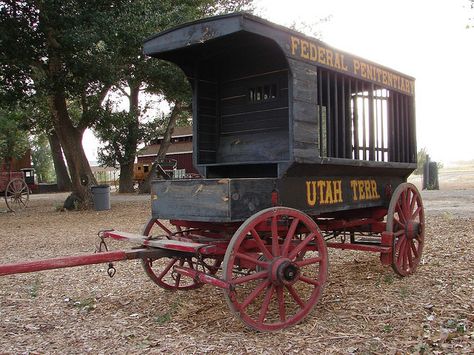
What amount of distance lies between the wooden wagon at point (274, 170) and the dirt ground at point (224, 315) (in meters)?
0.26

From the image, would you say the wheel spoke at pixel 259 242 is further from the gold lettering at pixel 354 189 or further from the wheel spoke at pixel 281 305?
the gold lettering at pixel 354 189

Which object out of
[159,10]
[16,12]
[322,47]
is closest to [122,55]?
[159,10]

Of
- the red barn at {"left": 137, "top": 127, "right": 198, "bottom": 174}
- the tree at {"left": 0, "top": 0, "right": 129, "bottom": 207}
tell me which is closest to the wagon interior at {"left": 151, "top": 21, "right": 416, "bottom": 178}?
the tree at {"left": 0, "top": 0, "right": 129, "bottom": 207}

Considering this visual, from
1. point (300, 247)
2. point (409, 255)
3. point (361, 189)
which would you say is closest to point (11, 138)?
point (361, 189)

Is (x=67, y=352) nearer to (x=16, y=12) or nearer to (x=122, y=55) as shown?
(x=122, y=55)

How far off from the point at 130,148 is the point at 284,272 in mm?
20772

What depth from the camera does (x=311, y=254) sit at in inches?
287

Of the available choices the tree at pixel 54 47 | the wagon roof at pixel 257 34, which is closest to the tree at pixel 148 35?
the tree at pixel 54 47

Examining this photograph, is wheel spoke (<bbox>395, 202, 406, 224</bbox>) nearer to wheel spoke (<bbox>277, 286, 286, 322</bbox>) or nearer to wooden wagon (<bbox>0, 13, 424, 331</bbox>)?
wooden wagon (<bbox>0, 13, 424, 331</bbox>)

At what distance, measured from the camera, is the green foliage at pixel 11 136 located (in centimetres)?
2412

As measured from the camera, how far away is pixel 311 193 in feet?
15.0

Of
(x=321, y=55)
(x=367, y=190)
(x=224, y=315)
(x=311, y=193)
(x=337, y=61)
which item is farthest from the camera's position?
(x=367, y=190)

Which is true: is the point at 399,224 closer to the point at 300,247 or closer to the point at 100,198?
the point at 300,247

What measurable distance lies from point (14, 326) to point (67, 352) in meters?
0.91
